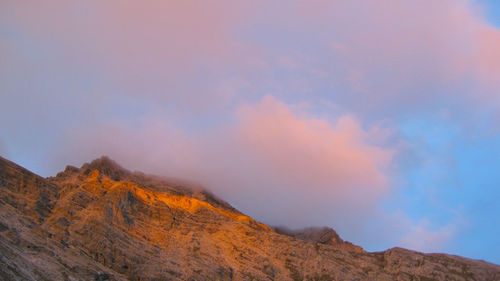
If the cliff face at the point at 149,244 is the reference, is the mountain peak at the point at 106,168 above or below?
above

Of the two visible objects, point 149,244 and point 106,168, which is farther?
point 106,168

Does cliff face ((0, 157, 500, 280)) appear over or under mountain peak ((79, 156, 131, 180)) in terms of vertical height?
under

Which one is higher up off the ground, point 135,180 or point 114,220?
point 135,180


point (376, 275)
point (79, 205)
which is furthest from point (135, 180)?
point (376, 275)

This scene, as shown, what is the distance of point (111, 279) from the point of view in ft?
389

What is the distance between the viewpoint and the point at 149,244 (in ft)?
474

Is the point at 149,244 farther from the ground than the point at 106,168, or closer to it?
closer to it

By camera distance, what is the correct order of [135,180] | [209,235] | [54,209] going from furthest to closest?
1. [135,180]
2. [209,235]
3. [54,209]

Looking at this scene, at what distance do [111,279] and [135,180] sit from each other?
78668 millimetres

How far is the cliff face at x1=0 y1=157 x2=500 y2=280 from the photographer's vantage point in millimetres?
121750

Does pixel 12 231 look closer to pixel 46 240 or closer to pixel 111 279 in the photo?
pixel 46 240

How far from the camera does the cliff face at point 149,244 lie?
12175cm

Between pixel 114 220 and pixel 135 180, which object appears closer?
pixel 114 220

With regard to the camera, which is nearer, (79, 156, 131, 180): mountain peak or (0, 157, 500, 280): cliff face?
(0, 157, 500, 280): cliff face
